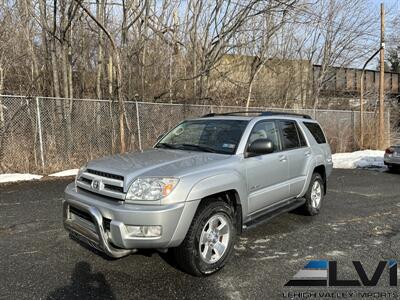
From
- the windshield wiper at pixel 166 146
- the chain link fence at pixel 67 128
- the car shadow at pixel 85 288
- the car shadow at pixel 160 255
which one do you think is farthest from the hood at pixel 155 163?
the chain link fence at pixel 67 128

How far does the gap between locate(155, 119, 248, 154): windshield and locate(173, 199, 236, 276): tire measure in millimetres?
836

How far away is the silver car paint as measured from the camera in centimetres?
331

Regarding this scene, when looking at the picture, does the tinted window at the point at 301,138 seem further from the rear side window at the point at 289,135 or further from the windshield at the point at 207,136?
the windshield at the point at 207,136

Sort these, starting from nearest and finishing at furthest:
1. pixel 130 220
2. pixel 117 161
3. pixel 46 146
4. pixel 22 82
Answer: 1. pixel 130 220
2. pixel 117 161
3. pixel 46 146
4. pixel 22 82

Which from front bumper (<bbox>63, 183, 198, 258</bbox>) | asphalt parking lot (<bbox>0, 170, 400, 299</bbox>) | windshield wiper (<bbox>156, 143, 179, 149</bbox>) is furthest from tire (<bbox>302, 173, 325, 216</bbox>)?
front bumper (<bbox>63, 183, 198, 258</bbox>)

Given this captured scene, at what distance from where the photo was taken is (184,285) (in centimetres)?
349

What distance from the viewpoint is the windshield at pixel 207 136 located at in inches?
176

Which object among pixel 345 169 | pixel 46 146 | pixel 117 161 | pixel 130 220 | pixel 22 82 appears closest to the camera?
pixel 130 220

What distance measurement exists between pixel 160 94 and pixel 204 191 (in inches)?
448

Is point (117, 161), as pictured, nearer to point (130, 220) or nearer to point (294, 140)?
point (130, 220)

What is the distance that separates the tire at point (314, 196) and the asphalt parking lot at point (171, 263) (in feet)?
0.50

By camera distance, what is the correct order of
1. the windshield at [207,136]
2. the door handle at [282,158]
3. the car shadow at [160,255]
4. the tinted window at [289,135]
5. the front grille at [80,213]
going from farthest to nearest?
the tinted window at [289,135], the door handle at [282,158], the windshield at [207,136], the car shadow at [160,255], the front grille at [80,213]

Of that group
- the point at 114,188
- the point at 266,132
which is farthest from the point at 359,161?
the point at 114,188

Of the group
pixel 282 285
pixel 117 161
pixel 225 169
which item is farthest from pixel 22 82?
pixel 282 285
